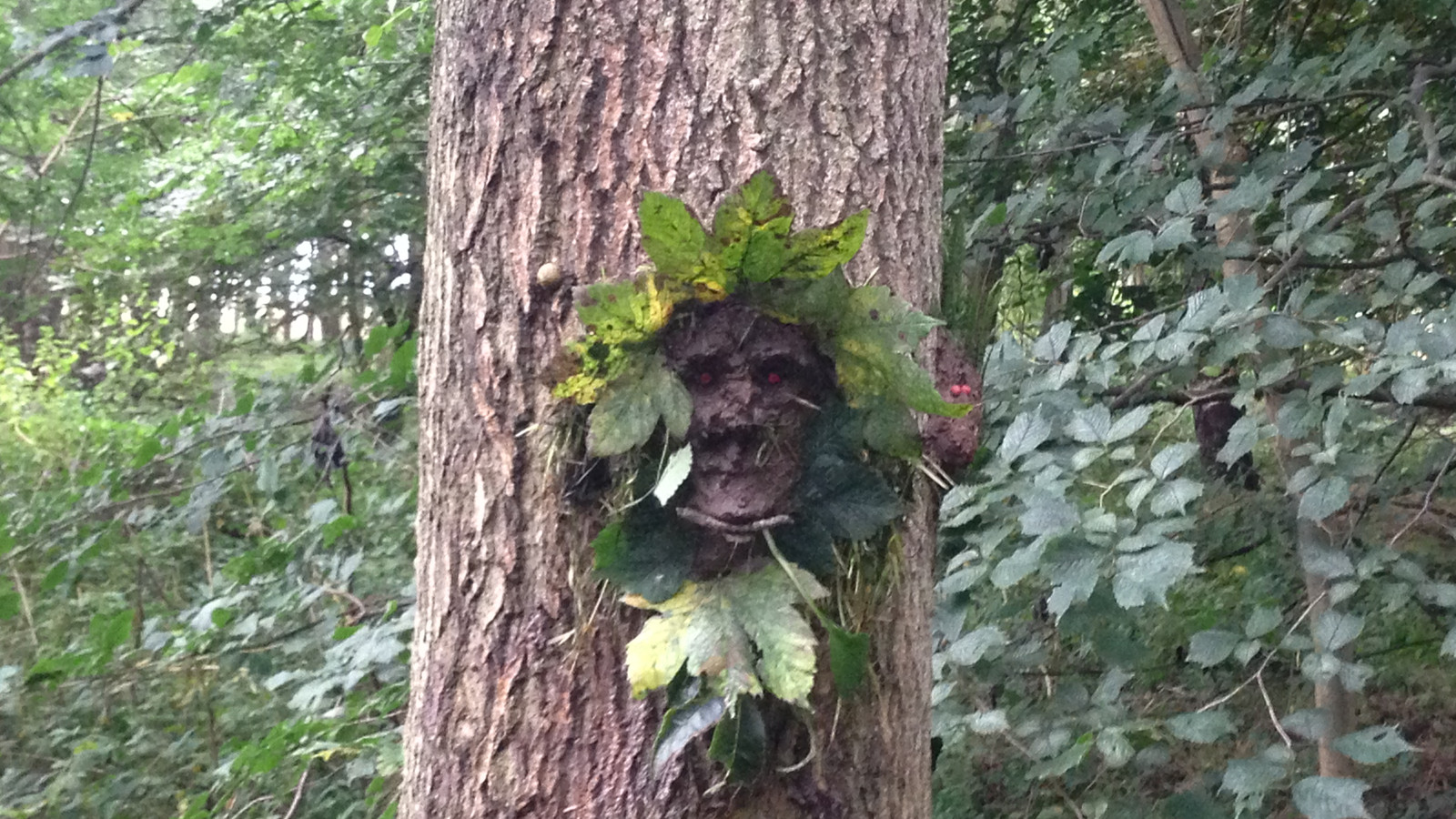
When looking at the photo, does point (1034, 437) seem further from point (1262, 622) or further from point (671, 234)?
point (671, 234)

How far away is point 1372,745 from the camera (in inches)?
53.9

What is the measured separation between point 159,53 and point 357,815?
5.16 m

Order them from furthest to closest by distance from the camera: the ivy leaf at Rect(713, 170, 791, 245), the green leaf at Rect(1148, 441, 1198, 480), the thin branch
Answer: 1. the thin branch
2. the green leaf at Rect(1148, 441, 1198, 480)
3. the ivy leaf at Rect(713, 170, 791, 245)

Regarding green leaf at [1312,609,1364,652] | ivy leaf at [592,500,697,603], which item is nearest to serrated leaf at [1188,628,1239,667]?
green leaf at [1312,609,1364,652]

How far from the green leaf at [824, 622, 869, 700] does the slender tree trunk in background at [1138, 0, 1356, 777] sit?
1.51 metres

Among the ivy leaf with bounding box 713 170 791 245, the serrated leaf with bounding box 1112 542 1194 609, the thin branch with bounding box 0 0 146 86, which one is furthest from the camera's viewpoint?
the thin branch with bounding box 0 0 146 86

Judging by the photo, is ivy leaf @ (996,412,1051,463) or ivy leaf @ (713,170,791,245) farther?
ivy leaf @ (996,412,1051,463)

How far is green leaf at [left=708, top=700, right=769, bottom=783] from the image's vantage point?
2.53ft

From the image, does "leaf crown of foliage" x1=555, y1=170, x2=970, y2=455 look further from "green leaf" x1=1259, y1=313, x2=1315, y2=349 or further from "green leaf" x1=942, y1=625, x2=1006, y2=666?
"green leaf" x1=1259, y1=313, x2=1315, y2=349

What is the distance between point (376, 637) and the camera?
176 centimetres

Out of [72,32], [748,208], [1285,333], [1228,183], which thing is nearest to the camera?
[748,208]

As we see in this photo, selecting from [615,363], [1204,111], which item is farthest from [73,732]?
[1204,111]

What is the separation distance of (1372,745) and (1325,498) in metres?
0.36

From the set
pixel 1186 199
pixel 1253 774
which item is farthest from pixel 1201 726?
pixel 1186 199
